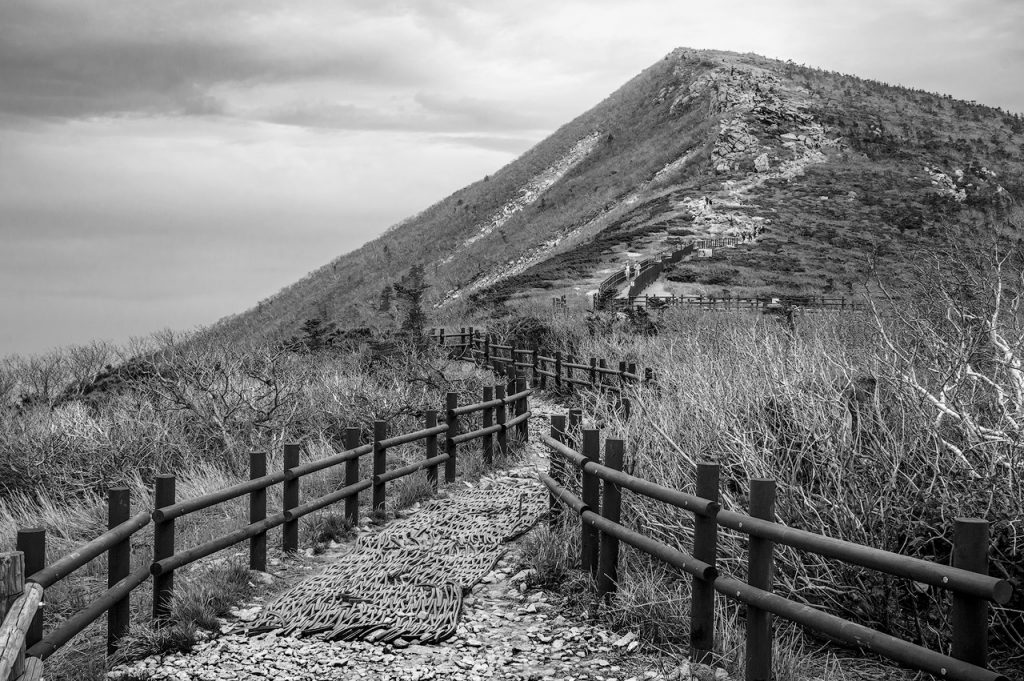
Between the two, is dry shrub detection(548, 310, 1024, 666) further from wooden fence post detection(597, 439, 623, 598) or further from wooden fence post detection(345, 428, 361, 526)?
wooden fence post detection(345, 428, 361, 526)

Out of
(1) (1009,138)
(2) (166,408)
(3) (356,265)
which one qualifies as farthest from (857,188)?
(2) (166,408)

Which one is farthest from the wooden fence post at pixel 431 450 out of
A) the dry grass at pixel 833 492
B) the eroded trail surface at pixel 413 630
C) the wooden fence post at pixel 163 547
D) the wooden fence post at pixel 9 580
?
the wooden fence post at pixel 9 580

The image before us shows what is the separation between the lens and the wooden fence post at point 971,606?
11.2 feet

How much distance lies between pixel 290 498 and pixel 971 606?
5.50m

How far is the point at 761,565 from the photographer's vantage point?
4508mm

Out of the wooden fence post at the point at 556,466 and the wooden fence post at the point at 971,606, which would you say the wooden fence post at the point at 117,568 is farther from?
the wooden fence post at the point at 971,606

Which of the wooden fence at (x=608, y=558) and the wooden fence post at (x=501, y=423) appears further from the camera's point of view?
the wooden fence post at (x=501, y=423)

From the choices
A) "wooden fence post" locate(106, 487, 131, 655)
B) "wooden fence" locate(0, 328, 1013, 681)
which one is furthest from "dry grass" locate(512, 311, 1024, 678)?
"wooden fence post" locate(106, 487, 131, 655)

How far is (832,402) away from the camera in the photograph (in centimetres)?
661

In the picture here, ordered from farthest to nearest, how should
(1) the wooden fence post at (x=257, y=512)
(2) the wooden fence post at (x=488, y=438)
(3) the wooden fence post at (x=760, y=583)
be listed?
(2) the wooden fence post at (x=488, y=438), (1) the wooden fence post at (x=257, y=512), (3) the wooden fence post at (x=760, y=583)

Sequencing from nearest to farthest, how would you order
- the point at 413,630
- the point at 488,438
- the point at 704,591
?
the point at 704,591, the point at 413,630, the point at 488,438

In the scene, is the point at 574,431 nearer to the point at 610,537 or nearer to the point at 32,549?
the point at 610,537

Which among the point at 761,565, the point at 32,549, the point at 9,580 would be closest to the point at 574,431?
the point at 761,565

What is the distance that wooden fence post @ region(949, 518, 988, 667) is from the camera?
135 inches
